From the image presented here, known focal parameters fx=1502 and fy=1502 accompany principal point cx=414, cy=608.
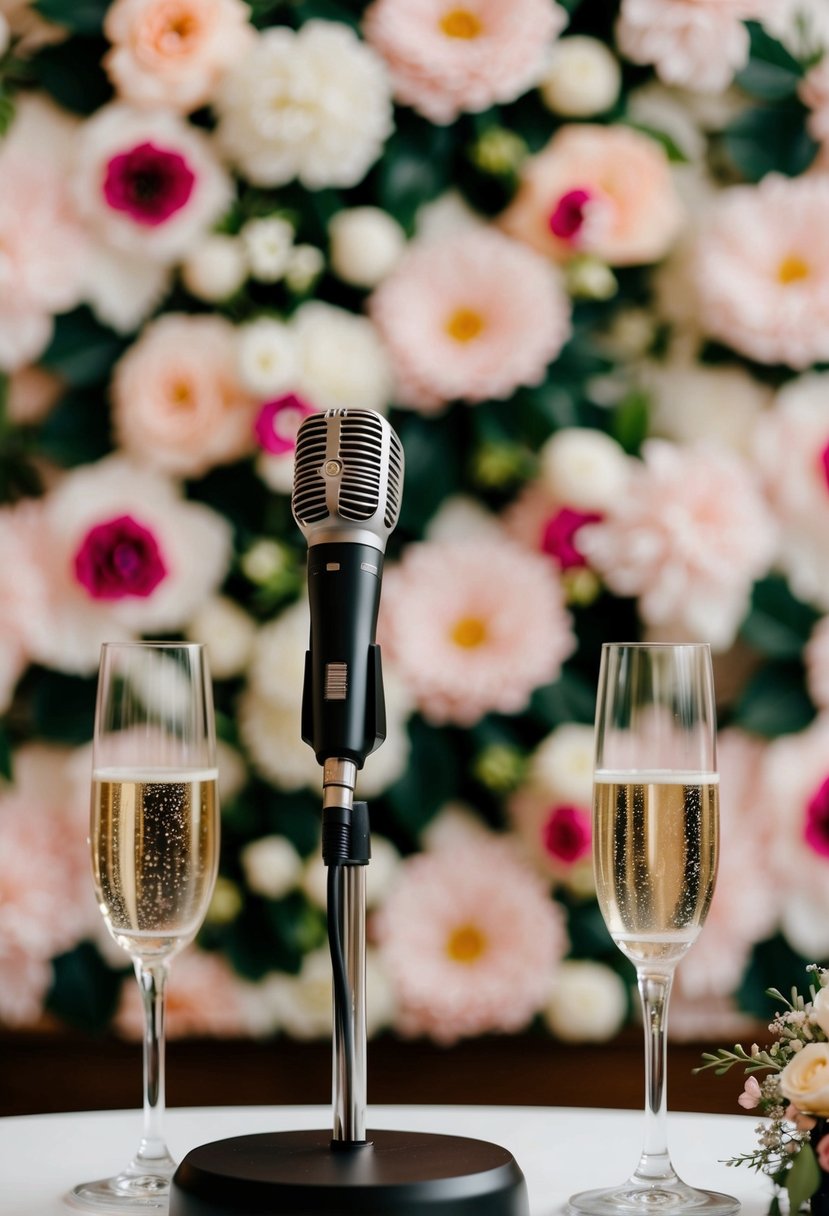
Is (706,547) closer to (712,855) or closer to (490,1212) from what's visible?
(712,855)

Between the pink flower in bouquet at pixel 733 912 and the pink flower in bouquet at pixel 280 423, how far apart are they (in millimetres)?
654

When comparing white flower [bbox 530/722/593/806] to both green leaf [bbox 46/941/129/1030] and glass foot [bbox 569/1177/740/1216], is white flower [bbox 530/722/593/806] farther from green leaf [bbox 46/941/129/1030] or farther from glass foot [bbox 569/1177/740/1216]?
glass foot [bbox 569/1177/740/1216]

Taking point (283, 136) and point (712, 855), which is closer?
point (712, 855)

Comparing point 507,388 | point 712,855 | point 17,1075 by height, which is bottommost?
point 17,1075

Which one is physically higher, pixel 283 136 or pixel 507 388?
pixel 283 136

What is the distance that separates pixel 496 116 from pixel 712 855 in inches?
50.8

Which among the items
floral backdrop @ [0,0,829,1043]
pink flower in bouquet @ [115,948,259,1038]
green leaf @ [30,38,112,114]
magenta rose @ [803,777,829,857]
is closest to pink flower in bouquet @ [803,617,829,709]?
floral backdrop @ [0,0,829,1043]

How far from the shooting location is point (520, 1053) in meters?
1.80

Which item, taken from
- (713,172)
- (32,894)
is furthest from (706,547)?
(32,894)

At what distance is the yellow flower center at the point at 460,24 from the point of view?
6.05 feet

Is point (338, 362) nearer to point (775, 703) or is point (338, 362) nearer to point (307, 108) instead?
point (307, 108)

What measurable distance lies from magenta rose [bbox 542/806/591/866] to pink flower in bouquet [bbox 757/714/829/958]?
0.21 m

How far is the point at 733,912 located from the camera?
69.2 inches

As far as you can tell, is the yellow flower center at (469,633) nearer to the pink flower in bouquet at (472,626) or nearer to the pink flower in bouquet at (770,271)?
the pink flower in bouquet at (472,626)
